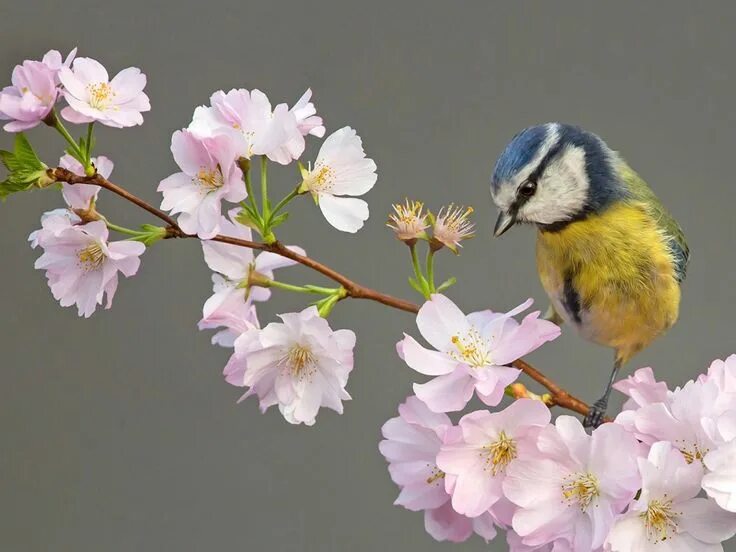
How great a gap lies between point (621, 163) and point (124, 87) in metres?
0.57

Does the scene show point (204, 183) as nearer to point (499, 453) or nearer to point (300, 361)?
point (300, 361)

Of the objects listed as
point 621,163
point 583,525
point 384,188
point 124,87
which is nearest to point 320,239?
point 384,188

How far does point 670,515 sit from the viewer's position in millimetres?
573

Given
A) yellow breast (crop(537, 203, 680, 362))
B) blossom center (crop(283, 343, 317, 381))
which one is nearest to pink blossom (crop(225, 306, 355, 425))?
blossom center (crop(283, 343, 317, 381))

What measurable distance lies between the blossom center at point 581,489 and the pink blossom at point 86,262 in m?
0.31

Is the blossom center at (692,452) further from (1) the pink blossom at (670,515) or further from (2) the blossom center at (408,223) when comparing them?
(2) the blossom center at (408,223)

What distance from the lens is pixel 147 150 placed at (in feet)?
5.72

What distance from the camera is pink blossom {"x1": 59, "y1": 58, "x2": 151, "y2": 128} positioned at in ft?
2.14

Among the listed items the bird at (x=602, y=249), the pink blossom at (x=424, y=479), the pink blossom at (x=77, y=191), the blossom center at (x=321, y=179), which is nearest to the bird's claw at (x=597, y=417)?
the bird at (x=602, y=249)

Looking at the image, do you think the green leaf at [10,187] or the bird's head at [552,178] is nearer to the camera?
the green leaf at [10,187]

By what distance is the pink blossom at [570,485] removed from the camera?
1.90ft

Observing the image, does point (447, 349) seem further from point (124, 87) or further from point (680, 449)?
point (124, 87)

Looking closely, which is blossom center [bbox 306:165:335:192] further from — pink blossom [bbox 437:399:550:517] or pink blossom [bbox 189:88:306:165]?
pink blossom [bbox 437:399:550:517]

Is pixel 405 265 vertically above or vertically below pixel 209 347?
above
